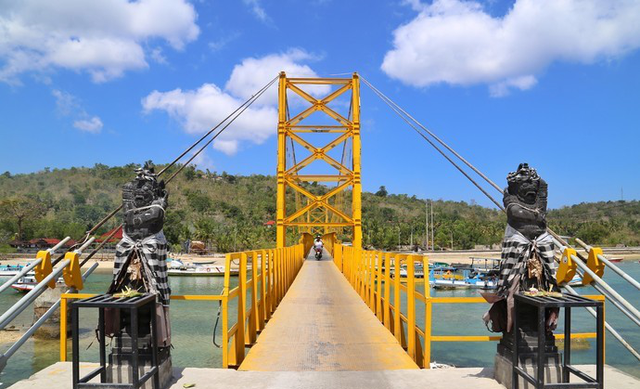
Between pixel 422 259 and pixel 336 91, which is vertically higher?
pixel 336 91

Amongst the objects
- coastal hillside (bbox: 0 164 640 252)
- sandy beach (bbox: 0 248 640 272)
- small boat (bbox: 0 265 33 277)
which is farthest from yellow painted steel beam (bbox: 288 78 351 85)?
coastal hillside (bbox: 0 164 640 252)

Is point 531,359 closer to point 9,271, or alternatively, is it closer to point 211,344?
point 211,344

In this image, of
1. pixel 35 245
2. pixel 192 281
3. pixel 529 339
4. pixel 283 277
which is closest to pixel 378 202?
pixel 35 245

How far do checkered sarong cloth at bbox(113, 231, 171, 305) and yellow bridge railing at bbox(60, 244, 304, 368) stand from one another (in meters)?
0.47

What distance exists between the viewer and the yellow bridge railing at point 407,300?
15.1 ft

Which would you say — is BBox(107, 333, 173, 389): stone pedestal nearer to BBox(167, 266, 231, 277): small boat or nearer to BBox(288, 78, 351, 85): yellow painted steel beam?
BBox(288, 78, 351, 85): yellow painted steel beam

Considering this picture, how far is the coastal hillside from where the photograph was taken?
2699 inches

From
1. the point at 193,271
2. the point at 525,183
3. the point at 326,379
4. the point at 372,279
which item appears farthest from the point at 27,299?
the point at 193,271

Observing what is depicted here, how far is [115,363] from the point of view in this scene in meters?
3.94

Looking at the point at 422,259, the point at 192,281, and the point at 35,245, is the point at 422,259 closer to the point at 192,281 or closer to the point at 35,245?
the point at 192,281

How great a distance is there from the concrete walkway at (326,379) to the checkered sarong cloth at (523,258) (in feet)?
3.07

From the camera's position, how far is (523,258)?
13.3 feet

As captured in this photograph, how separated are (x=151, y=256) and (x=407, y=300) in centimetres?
301

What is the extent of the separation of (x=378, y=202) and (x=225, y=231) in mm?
58117
